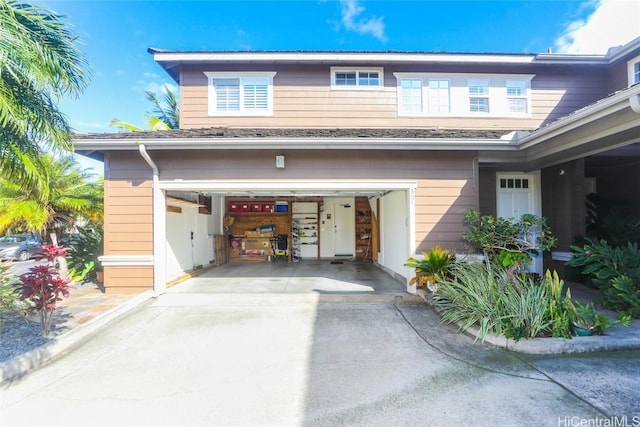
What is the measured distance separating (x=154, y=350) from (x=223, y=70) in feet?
23.0

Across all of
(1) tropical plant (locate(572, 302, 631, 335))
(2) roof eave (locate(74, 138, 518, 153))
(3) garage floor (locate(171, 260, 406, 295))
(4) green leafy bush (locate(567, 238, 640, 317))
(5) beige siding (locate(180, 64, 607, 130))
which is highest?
(5) beige siding (locate(180, 64, 607, 130))

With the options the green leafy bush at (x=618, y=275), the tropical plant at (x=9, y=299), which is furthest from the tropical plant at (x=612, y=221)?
the tropical plant at (x=9, y=299)

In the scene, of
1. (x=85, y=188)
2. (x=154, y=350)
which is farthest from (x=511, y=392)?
(x=85, y=188)

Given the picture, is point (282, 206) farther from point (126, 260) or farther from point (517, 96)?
point (517, 96)

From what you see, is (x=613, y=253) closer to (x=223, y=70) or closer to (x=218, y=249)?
(x=223, y=70)

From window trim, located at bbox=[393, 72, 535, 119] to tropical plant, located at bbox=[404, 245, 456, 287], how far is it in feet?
13.8

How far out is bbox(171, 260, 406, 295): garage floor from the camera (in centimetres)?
625

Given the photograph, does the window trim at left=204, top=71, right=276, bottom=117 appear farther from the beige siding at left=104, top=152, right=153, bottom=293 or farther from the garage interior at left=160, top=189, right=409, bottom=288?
the garage interior at left=160, top=189, right=409, bottom=288

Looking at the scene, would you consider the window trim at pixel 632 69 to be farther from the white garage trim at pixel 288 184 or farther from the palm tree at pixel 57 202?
the palm tree at pixel 57 202

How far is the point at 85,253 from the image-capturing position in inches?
289

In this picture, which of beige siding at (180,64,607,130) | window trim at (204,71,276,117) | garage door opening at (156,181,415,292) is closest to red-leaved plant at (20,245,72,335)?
beige siding at (180,64,607,130)

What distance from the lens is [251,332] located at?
13.7 feet

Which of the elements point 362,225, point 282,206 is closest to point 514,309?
point 362,225

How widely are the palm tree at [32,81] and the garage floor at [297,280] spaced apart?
3449 millimetres
